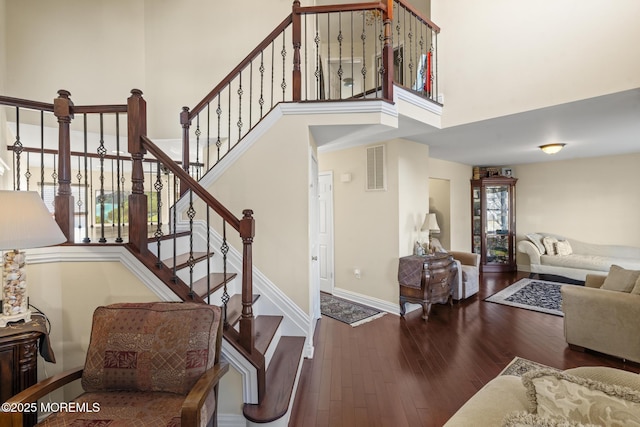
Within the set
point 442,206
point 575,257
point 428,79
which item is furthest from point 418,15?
point 575,257

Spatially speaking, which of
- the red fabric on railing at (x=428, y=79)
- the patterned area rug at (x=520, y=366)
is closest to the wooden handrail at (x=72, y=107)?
the red fabric on railing at (x=428, y=79)

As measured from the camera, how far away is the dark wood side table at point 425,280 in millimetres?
3811

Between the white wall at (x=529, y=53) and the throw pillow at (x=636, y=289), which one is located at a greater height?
the white wall at (x=529, y=53)

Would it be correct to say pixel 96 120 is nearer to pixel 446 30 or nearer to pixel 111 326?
pixel 111 326

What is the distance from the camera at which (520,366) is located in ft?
8.77

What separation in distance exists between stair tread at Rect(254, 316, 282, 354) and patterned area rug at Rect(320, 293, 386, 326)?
136 cm

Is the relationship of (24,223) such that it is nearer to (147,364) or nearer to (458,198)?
(147,364)

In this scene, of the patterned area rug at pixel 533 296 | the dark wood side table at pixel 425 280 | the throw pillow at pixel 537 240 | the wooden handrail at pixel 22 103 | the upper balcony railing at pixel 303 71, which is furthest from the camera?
the throw pillow at pixel 537 240

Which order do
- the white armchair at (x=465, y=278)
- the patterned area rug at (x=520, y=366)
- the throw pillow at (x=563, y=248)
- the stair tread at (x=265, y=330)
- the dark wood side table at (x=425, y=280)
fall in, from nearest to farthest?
the stair tread at (x=265, y=330)
the patterned area rug at (x=520, y=366)
the dark wood side table at (x=425, y=280)
the white armchair at (x=465, y=278)
the throw pillow at (x=563, y=248)

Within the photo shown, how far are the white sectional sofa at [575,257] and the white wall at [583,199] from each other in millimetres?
209

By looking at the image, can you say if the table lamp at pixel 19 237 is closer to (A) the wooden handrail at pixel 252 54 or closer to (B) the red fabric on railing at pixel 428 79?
(A) the wooden handrail at pixel 252 54

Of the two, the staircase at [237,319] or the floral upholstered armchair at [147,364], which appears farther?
the staircase at [237,319]

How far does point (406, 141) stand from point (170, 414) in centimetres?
408

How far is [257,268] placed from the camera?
9.66 ft
